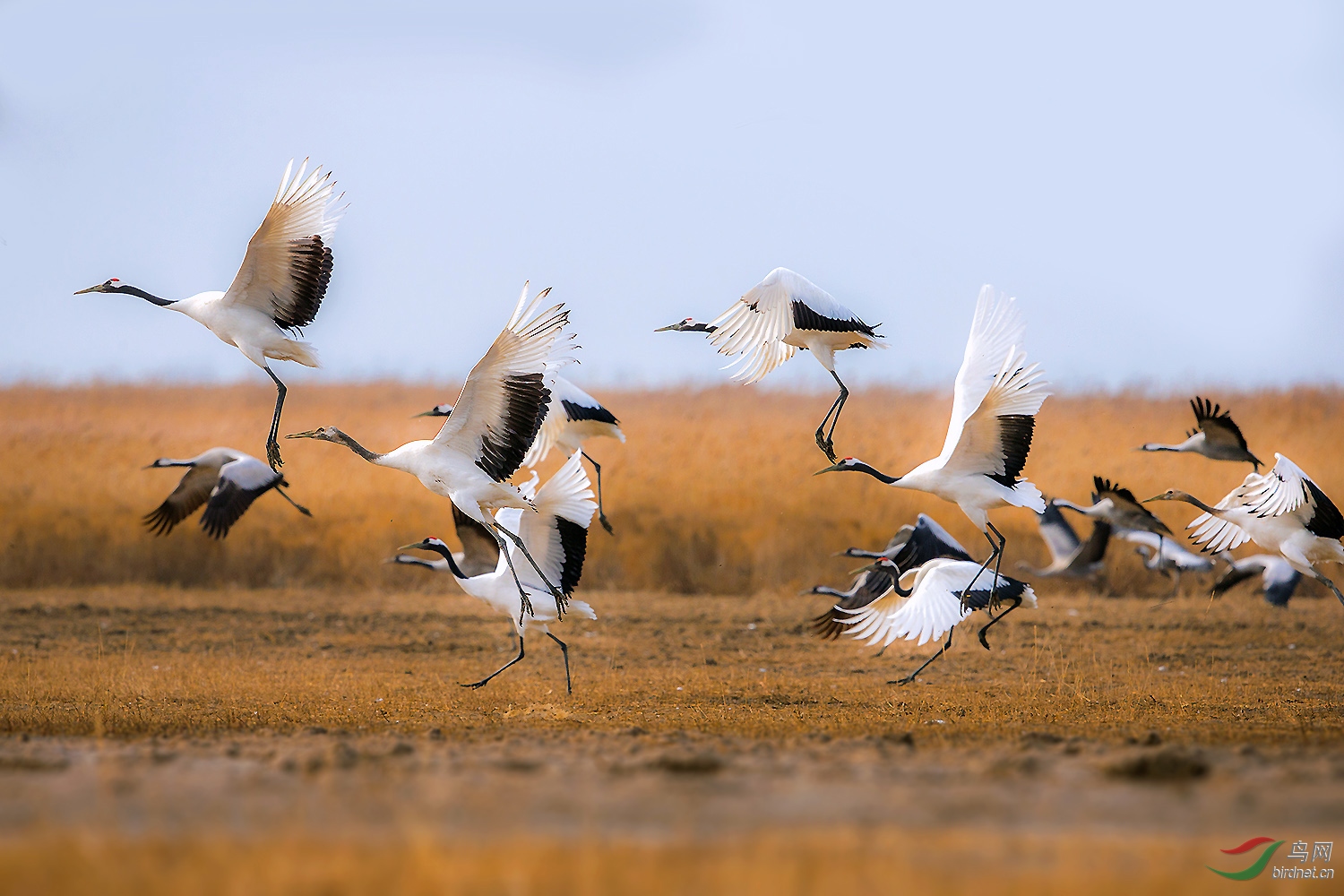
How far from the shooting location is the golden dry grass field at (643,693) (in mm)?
4234

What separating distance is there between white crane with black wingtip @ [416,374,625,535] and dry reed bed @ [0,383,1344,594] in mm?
4185

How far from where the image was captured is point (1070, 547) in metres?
16.0

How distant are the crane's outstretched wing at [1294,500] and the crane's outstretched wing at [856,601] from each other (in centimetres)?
292

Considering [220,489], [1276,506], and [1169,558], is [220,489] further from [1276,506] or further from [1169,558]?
[1169,558]

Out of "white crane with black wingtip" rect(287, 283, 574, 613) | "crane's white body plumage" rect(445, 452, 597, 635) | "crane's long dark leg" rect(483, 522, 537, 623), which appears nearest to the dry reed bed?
"crane's white body plumage" rect(445, 452, 597, 635)

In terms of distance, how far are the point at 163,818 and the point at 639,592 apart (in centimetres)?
1188

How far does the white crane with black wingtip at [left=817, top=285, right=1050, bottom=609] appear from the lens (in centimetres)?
866

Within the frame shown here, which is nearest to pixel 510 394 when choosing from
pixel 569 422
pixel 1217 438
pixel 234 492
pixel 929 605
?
pixel 929 605

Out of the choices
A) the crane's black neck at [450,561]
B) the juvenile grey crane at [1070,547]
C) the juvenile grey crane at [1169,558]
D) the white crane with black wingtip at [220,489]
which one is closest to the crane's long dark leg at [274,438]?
the crane's black neck at [450,561]

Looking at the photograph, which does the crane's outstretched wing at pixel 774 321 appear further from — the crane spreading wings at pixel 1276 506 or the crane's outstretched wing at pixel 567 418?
the crane spreading wings at pixel 1276 506

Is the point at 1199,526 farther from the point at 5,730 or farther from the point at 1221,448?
the point at 5,730

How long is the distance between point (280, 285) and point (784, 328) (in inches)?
155

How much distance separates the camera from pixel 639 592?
54.2 feet

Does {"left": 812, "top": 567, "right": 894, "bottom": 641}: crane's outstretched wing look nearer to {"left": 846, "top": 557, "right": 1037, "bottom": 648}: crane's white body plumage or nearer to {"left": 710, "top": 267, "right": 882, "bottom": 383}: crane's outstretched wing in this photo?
{"left": 846, "top": 557, "right": 1037, "bottom": 648}: crane's white body plumage
